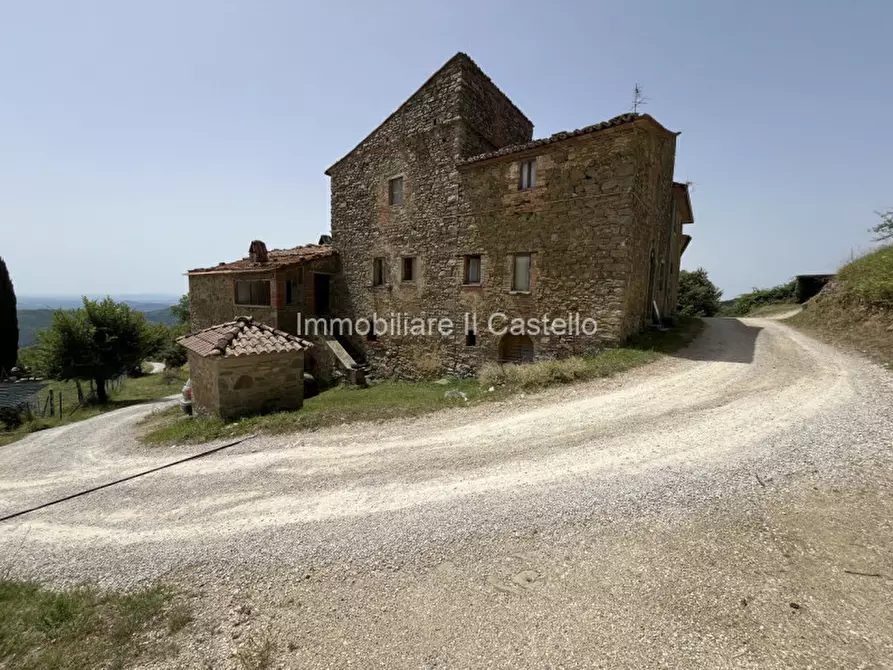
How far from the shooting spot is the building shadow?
32.9 feet

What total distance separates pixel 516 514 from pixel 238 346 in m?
9.26

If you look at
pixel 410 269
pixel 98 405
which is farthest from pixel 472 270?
pixel 98 405

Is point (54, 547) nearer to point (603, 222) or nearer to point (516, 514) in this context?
point (516, 514)

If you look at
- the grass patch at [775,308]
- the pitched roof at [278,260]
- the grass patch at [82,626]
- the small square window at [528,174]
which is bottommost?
the grass patch at [82,626]

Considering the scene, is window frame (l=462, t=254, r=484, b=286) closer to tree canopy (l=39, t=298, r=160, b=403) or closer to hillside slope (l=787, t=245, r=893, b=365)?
hillside slope (l=787, t=245, r=893, b=365)

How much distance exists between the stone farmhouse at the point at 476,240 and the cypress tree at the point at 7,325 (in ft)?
76.9

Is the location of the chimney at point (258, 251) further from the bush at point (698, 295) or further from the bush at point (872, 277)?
the bush at point (698, 295)

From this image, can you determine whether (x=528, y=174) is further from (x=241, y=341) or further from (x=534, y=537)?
(x=534, y=537)

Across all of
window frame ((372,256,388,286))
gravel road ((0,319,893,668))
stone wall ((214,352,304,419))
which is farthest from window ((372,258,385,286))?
gravel road ((0,319,893,668))

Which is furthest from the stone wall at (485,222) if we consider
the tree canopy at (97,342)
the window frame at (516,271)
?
the tree canopy at (97,342)

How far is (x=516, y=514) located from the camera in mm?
3928

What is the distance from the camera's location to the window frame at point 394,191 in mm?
15534

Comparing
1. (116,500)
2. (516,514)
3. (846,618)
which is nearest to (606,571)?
(516,514)

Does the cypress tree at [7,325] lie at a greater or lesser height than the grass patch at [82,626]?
greater
